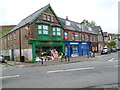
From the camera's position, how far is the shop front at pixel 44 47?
1808 centimetres

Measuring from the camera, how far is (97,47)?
3669cm

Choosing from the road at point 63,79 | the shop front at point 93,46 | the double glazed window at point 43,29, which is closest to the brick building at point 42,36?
the double glazed window at point 43,29

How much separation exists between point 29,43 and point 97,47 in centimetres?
2612

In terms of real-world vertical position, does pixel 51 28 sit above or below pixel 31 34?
above

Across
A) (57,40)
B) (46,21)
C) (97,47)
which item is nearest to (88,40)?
(97,47)

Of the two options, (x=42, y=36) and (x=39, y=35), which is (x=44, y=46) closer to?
(x=42, y=36)

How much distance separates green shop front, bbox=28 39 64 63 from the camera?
59.0ft

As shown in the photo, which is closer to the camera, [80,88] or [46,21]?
[80,88]

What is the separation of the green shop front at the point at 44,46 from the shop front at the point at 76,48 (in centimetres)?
210

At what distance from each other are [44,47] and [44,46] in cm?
37

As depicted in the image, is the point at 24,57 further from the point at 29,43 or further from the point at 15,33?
the point at 15,33

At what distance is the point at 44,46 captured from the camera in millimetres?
19984

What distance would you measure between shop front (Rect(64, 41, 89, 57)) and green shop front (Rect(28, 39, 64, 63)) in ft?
6.89

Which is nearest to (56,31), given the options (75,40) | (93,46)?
(75,40)
